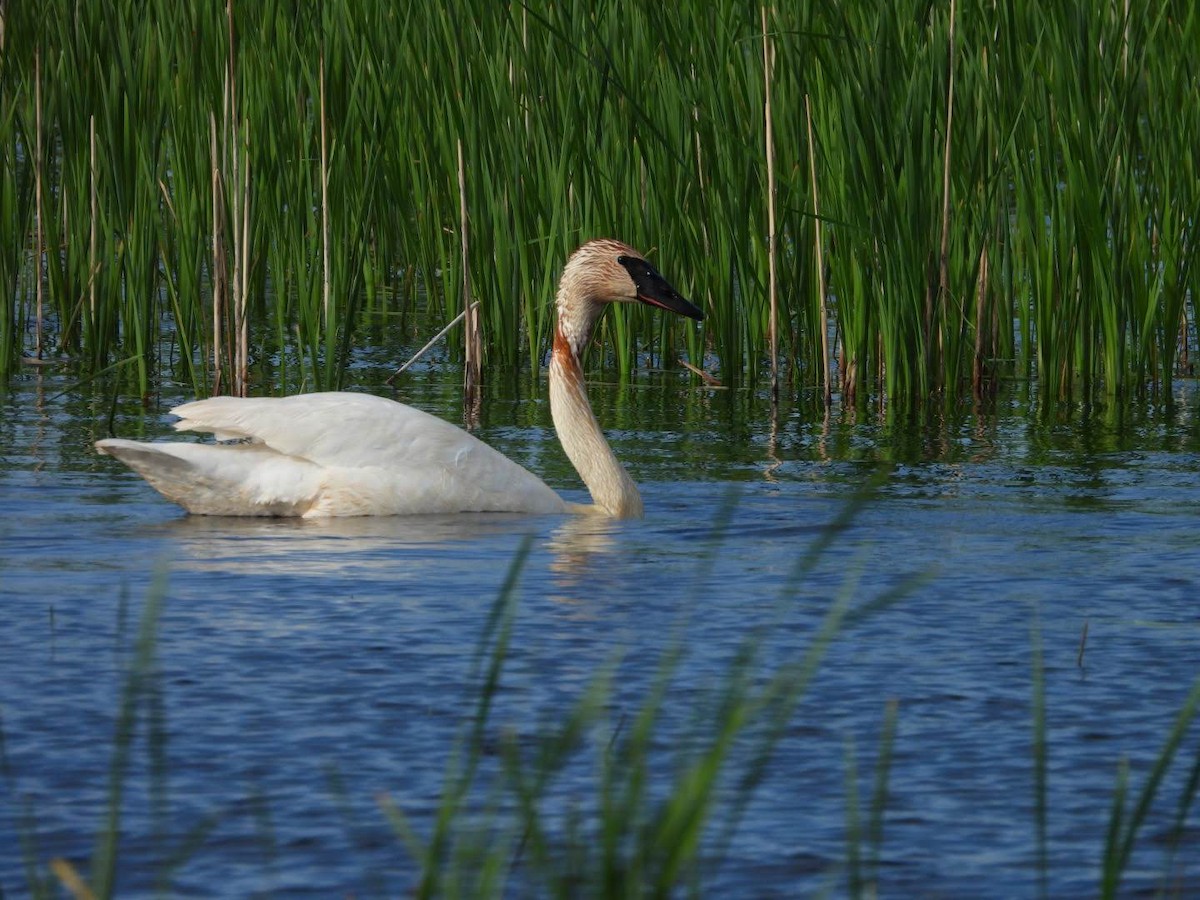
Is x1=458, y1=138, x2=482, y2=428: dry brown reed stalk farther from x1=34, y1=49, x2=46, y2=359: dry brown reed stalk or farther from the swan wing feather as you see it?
the swan wing feather

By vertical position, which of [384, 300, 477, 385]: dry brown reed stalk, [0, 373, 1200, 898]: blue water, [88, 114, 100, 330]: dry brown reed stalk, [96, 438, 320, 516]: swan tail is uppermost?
[88, 114, 100, 330]: dry brown reed stalk

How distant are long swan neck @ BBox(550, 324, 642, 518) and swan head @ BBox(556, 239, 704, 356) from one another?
31 millimetres

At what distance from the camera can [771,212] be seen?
1020 centimetres

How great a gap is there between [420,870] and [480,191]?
23.1ft

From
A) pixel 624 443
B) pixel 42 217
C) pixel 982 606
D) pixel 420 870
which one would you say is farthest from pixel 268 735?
pixel 42 217

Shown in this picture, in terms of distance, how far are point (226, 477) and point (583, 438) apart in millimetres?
1480

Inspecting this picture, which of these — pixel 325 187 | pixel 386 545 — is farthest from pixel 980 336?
pixel 386 545

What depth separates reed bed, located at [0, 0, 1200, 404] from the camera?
9828 millimetres

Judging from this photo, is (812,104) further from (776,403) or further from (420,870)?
(420,870)

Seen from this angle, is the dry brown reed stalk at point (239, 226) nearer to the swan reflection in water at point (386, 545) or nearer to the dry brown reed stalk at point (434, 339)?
the dry brown reed stalk at point (434, 339)

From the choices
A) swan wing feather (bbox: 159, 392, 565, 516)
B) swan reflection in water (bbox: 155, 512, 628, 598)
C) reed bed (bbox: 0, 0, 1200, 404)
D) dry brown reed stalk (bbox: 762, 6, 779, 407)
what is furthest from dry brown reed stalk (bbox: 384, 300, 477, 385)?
swan reflection in water (bbox: 155, 512, 628, 598)

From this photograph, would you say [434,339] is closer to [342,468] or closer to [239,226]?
[239,226]

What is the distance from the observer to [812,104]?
33.6ft

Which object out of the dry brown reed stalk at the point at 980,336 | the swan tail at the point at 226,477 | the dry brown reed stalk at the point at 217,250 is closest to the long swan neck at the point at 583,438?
the swan tail at the point at 226,477
